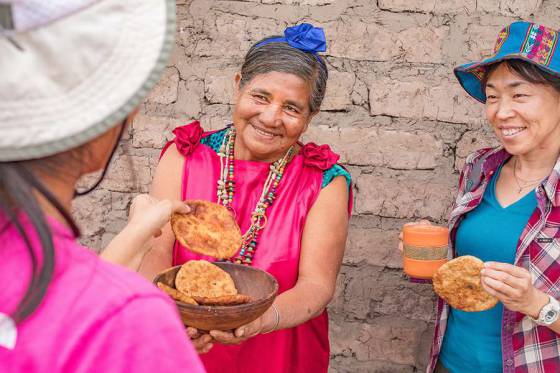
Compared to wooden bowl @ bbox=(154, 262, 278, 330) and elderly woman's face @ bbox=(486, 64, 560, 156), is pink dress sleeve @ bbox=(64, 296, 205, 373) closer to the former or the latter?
wooden bowl @ bbox=(154, 262, 278, 330)

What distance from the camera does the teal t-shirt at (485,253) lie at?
6.81ft

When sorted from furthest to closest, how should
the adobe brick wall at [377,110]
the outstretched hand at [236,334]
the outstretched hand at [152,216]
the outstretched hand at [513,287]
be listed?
the adobe brick wall at [377,110] → the outstretched hand at [513,287] → the outstretched hand at [236,334] → the outstretched hand at [152,216]

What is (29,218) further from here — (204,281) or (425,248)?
(425,248)

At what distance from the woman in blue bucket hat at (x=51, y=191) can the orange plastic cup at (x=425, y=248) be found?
1264 mm

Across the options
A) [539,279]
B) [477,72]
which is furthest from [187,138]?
[539,279]

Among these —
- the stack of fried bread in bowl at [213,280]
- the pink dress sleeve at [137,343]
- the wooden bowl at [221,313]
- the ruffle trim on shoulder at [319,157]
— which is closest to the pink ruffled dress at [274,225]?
the ruffle trim on shoulder at [319,157]

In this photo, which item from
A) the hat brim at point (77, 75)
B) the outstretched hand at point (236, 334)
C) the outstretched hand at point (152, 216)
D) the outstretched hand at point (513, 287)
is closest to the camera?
the hat brim at point (77, 75)

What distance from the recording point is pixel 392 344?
297cm

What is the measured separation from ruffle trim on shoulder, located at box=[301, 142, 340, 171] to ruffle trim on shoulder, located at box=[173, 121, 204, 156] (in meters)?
0.43

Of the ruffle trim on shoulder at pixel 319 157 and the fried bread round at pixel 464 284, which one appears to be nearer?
the fried bread round at pixel 464 284

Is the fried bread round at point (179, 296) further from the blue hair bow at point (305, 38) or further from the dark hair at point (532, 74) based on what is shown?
the dark hair at point (532, 74)

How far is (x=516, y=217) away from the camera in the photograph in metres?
2.08

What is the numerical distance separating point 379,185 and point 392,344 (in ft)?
2.66

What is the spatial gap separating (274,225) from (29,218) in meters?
1.49
